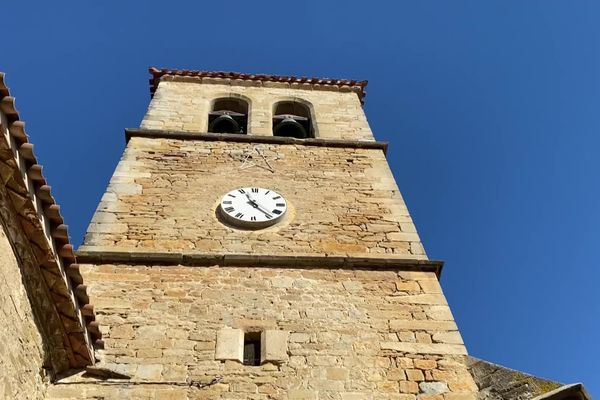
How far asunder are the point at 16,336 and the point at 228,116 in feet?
22.0

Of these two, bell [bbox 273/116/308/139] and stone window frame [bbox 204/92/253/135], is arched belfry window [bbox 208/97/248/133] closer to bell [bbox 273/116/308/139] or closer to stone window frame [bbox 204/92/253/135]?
stone window frame [bbox 204/92/253/135]

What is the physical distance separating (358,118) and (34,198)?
6.95m

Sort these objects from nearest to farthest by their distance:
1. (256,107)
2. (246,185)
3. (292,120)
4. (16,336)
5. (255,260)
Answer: (16,336) < (255,260) < (246,185) < (292,120) < (256,107)

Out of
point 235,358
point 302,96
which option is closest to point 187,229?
point 235,358

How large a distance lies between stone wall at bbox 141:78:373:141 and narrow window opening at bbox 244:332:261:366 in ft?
15.2

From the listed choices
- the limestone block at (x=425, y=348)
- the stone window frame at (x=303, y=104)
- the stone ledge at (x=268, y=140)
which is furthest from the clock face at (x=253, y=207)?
the stone window frame at (x=303, y=104)

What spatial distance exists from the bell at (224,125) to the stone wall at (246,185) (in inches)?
59.3

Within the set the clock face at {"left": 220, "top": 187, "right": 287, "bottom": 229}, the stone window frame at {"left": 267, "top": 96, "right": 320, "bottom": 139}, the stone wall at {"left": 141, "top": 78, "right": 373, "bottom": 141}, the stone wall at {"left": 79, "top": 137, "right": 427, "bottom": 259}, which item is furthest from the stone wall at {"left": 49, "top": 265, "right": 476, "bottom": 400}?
the stone window frame at {"left": 267, "top": 96, "right": 320, "bottom": 139}

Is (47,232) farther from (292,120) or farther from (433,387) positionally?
(292,120)

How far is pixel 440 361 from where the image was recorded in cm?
484

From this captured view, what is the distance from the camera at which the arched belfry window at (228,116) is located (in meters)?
9.94

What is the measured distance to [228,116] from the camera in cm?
998

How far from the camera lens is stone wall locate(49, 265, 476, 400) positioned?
176 inches

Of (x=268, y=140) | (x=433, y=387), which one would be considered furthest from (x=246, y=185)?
(x=433, y=387)
